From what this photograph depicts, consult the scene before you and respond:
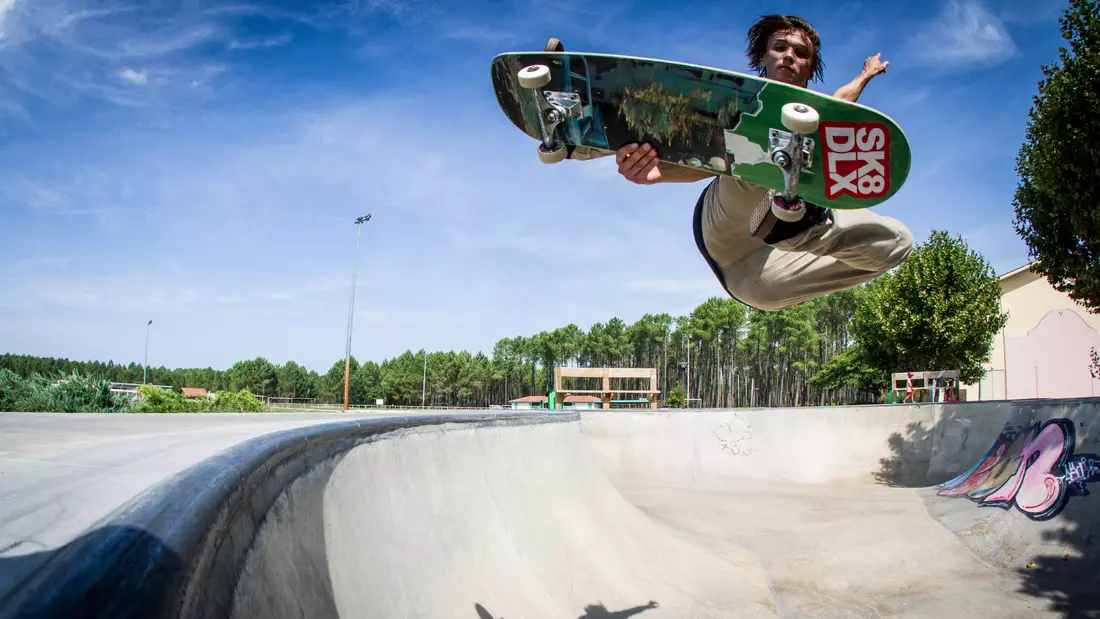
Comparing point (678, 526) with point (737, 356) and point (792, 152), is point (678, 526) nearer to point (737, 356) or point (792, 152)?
point (792, 152)

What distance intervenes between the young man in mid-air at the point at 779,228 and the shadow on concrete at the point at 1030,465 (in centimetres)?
512

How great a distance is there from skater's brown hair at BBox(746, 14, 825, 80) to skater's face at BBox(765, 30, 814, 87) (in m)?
0.06

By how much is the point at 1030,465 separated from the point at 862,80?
8374 millimetres

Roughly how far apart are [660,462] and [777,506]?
3341 millimetres

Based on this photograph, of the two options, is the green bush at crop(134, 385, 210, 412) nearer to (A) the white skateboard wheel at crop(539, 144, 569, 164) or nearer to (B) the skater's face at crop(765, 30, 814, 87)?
(A) the white skateboard wheel at crop(539, 144, 569, 164)

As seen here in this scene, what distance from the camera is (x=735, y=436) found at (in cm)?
1404

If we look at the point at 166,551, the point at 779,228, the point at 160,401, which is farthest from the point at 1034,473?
the point at 160,401

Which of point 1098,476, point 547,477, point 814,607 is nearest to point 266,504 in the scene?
point 547,477

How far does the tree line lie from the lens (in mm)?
27672

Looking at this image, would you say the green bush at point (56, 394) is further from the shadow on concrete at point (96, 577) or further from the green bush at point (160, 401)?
the shadow on concrete at point (96, 577)

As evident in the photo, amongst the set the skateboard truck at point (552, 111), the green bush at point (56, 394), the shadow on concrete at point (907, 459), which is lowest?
the shadow on concrete at point (907, 459)

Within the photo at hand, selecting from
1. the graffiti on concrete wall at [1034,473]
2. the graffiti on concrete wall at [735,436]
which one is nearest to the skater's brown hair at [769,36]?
the graffiti on concrete wall at [1034,473]

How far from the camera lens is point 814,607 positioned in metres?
7.09

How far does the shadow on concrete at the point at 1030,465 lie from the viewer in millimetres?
7203
